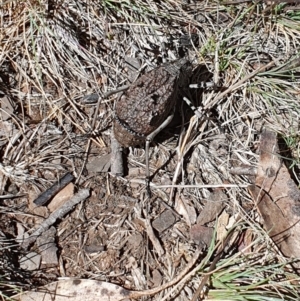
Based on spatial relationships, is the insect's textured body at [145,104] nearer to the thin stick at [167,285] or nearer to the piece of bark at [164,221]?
the piece of bark at [164,221]

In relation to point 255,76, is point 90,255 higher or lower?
lower

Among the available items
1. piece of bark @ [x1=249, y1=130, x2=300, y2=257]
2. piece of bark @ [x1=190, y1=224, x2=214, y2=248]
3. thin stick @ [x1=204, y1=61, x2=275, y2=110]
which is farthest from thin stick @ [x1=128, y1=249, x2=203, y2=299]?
thin stick @ [x1=204, y1=61, x2=275, y2=110]

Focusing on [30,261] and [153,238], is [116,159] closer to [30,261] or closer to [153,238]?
[153,238]

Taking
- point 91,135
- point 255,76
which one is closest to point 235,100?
point 255,76

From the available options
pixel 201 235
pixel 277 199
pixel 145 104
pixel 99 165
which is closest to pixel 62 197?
pixel 99 165

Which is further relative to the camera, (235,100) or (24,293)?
(235,100)

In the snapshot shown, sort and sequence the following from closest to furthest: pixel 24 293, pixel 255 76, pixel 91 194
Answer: pixel 24 293
pixel 91 194
pixel 255 76

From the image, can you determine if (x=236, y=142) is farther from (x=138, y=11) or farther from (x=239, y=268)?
(x=138, y=11)
